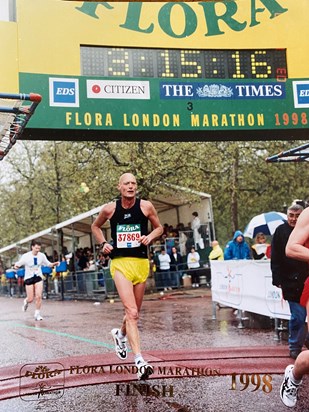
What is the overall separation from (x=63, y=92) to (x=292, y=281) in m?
4.51

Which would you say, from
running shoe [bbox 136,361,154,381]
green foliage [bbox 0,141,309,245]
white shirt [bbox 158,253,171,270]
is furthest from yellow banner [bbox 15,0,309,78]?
white shirt [bbox 158,253,171,270]

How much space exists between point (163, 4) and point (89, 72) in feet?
5.40

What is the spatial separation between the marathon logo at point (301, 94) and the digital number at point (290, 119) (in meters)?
0.16

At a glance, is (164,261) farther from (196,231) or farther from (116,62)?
(116,62)

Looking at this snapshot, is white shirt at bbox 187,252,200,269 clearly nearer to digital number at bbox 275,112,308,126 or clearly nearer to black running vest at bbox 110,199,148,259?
digital number at bbox 275,112,308,126

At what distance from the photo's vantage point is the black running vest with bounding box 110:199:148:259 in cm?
562

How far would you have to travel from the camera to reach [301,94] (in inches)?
362

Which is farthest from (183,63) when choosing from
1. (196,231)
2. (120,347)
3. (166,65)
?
(196,231)

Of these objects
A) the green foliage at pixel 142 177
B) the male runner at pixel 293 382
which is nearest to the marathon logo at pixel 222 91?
the male runner at pixel 293 382

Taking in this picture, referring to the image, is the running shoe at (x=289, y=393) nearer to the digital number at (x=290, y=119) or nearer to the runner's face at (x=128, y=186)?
the runner's face at (x=128, y=186)

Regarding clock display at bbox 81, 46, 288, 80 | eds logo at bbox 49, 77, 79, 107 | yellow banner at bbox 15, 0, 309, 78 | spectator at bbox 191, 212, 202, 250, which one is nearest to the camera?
eds logo at bbox 49, 77, 79, 107

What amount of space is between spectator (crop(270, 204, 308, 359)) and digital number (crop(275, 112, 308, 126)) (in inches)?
122

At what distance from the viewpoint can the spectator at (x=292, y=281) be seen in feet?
20.3

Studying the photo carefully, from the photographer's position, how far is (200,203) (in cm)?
2170
